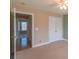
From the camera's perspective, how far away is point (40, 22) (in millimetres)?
7055

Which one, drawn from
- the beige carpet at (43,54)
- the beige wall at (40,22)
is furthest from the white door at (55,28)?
the beige carpet at (43,54)

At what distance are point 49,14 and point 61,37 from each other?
7.53 feet

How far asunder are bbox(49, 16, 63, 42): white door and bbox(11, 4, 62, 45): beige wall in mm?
557

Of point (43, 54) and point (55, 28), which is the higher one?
point (55, 28)

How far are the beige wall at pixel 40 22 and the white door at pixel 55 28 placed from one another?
0.56 m

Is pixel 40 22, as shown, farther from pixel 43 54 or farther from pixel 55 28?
pixel 43 54

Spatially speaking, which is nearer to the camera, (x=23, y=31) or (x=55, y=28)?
(x=23, y=31)

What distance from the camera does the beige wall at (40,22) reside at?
240 inches

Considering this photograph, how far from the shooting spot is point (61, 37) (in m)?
9.12

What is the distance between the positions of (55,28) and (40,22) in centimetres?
212

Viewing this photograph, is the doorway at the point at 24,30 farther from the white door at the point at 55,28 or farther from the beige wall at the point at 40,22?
the white door at the point at 55,28

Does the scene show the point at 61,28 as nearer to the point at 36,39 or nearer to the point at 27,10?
the point at 36,39

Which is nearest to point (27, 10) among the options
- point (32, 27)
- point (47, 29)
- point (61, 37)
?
point (32, 27)

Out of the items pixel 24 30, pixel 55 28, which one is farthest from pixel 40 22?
pixel 55 28
